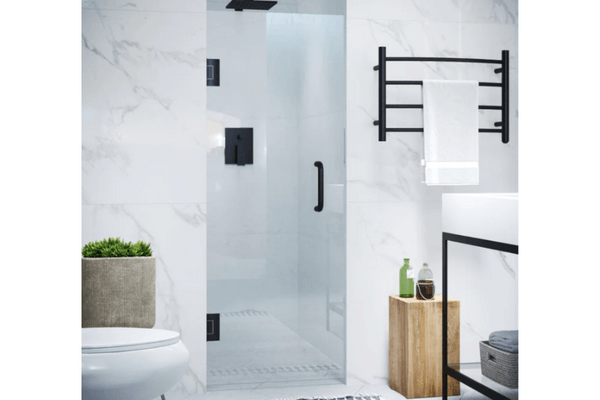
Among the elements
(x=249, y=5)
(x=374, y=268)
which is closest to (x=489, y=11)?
(x=249, y=5)

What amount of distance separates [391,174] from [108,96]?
137 centimetres

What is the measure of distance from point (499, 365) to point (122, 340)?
131 centimetres

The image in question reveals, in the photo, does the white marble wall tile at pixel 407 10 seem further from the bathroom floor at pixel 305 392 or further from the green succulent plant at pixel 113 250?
the bathroom floor at pixel 305 392

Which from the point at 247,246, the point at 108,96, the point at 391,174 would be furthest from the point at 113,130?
the point at 391,174

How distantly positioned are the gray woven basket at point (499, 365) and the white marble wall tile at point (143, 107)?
1.40 m

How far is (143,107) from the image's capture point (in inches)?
115

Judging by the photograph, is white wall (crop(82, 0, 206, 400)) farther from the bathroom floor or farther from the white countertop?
the white countertop

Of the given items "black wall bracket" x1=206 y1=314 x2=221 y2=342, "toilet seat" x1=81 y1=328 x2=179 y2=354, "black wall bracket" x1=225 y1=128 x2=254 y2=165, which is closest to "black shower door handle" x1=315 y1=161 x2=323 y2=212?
"black wall bracket" x1=225 y1=128 x2=254 y2=165

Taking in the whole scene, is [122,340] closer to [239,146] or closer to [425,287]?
[239,146]

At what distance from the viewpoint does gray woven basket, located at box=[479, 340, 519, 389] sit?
7.28ft

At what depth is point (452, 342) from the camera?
8.82ft

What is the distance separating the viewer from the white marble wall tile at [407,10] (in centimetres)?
311

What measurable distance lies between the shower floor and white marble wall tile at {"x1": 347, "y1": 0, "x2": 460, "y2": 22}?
5.06 ft
